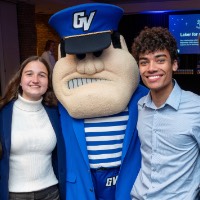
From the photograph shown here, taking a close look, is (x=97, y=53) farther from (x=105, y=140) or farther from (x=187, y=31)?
(x=187, y=31)

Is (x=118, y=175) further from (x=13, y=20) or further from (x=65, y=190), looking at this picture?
(x=13, y=20)

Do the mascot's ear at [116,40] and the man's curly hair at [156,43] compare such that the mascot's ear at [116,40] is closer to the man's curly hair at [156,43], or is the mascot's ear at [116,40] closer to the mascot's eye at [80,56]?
the mascot's eye at [80,56]

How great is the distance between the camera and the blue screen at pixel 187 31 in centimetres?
1084

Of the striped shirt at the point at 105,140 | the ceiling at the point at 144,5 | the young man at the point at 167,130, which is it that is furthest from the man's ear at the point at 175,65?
the ceiling at the point at 144,5

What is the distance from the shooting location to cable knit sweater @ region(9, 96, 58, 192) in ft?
6.66

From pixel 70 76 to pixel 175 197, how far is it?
103cm

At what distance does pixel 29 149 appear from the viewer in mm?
2041

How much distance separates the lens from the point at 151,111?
1.77 metres

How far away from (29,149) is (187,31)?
9843 millimetres

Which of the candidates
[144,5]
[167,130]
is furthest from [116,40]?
[144,5]

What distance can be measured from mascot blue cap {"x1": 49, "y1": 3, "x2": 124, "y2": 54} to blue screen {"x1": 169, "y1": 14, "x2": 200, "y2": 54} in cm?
924

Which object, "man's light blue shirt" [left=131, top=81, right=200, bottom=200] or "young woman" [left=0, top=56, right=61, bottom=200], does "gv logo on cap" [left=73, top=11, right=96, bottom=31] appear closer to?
"young woman" [left=0, top=56, right=61, bottom=200]

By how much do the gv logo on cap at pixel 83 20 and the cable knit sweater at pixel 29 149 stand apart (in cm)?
57

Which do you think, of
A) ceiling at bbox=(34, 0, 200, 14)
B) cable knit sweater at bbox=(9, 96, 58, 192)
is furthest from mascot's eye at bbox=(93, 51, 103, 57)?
ceiling at bbox=(34, 0, 200, 14)
